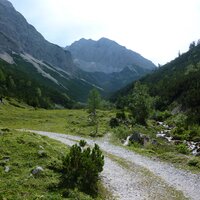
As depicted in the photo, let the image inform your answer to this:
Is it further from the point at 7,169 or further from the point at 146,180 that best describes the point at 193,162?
the point at 7,169

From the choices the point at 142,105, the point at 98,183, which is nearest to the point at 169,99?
the point at 142,105

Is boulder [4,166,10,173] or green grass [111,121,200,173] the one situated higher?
green grass [111,121,200,173]

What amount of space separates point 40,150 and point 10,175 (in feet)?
22.8

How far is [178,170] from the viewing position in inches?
1414

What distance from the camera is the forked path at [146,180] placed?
1072 inches

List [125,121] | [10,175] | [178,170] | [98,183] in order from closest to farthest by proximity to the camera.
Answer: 1. [10,175]
2. [98,183]
3. [178,170]
4. [125,121]

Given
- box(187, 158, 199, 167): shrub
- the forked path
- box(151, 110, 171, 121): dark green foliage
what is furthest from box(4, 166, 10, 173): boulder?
box(151, 110, 171, 121): dark green foliage

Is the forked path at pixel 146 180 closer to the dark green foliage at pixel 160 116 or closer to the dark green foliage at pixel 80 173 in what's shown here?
the dark green foliage at pixel 80 173

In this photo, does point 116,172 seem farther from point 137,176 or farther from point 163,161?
point 163,161

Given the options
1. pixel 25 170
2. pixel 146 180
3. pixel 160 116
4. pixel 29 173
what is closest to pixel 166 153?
pixel 146 180

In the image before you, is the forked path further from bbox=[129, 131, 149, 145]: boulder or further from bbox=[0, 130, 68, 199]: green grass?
bbox=[129, 131, 149, 145]: boulder

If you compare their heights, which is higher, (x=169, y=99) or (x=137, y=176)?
(x=169, y=99)

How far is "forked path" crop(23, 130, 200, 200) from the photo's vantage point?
27.2 metres

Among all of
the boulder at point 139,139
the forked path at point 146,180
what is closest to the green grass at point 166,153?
the boulder at point 139,139
